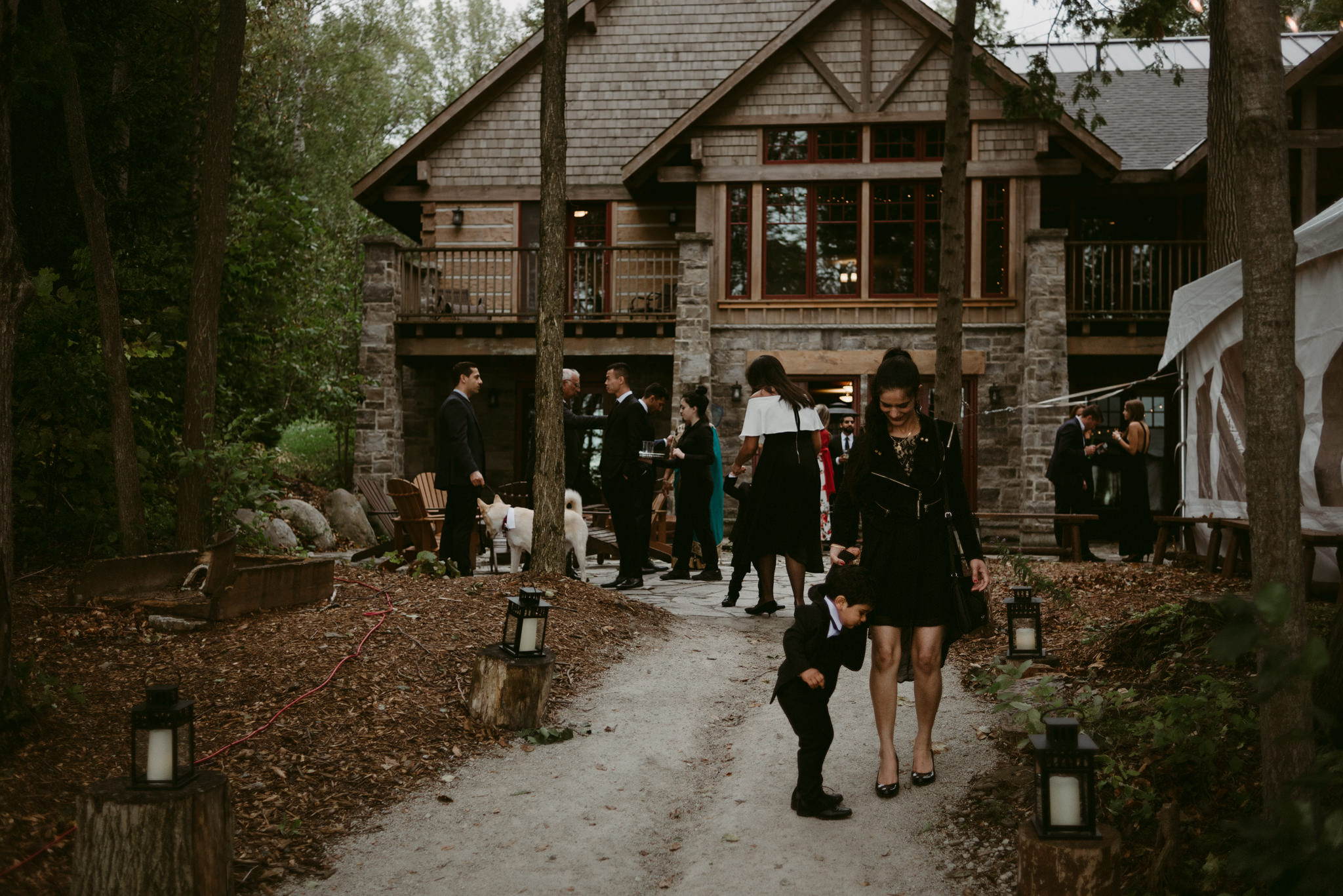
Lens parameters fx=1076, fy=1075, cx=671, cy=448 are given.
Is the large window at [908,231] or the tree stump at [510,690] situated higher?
the large window at [908,231]

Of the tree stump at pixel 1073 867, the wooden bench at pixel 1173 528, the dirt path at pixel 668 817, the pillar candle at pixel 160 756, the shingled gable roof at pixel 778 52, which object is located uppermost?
the shingled gable roof at pixel 778 52

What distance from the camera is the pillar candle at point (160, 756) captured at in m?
3.19

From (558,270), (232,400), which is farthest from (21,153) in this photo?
(558,270)

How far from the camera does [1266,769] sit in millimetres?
2973

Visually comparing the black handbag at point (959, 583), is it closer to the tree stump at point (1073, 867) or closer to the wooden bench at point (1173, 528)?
the tree stump at point (1073, 867)

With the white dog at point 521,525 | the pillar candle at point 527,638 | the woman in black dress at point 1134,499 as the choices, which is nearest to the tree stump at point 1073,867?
the pillar candle at point 527,638

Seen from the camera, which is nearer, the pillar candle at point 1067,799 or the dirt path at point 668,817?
the pillar candle at point 1067,799

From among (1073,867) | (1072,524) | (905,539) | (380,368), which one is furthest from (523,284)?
(1073,867)

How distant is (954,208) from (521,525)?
416 centimetres

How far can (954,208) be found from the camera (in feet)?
23.8

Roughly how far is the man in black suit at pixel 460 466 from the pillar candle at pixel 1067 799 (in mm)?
5926

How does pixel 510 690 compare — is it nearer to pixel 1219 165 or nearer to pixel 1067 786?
pixel 1067 786

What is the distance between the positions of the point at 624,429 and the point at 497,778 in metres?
4.74

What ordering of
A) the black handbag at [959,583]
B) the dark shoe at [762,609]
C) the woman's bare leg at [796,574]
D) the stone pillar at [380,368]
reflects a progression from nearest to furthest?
the black handbag at [959,583], the woman's bare leg at [796,574], the dark shoe at [762,609], the stone pillar at [380,368]
